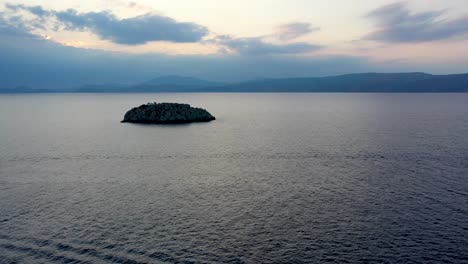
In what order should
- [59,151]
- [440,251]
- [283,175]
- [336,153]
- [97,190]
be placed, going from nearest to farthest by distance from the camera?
[440,251] → [97,190] → [283,175] → [336,153] → [59,151]

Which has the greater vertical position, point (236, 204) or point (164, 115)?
point (164, 115)

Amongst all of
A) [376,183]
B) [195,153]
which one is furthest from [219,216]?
[195,153]

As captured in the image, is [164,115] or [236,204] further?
[164,115]

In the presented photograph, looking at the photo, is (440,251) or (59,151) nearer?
(440,251)

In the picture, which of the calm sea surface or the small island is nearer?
the calm sea surface

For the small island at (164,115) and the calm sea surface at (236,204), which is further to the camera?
the small island at (164,115)

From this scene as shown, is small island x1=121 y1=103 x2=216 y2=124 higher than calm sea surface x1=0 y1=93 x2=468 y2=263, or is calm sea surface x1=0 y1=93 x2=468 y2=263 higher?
small island x1=121 y1=103 x2=216 y2=124

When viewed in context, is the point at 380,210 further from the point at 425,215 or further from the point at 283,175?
the point at 283,175

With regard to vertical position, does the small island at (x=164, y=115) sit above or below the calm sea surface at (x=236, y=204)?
above
